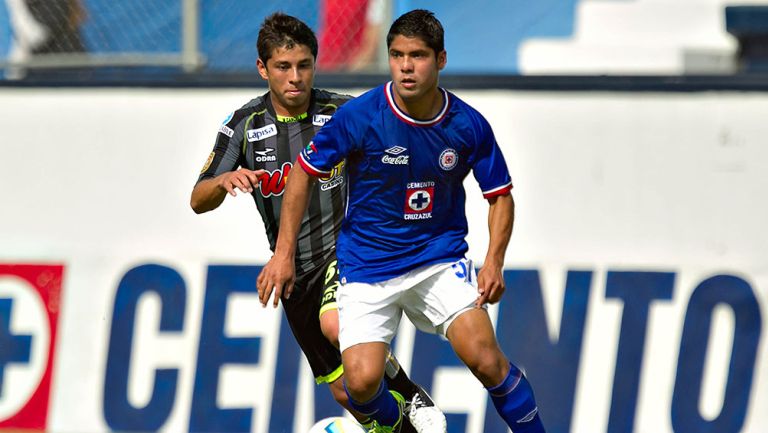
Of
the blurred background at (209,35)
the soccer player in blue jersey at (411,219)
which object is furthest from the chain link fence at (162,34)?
the soccer player in blue jersey at (411,219)

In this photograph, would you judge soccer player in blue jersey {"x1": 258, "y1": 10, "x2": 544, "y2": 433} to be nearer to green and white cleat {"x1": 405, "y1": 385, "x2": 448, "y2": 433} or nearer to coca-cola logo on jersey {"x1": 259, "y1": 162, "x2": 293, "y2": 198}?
green and white cleat {"x1": 405, "y1": 385, "x2": 448, "y2": 433}

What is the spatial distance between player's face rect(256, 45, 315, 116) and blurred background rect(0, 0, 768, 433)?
2001mm

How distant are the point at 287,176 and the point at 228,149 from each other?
308 mm

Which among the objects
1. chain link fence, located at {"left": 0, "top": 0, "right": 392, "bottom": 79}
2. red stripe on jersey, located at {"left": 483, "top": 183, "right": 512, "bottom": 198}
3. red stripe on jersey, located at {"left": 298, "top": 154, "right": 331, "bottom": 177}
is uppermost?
chain link fence, located at {"left": 0, "top": 0, "right": 392, "bottom": 79}

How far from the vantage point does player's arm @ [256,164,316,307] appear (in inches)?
245

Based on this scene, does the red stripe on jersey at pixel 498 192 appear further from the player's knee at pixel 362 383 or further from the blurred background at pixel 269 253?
the blurred background at pixel 269 253

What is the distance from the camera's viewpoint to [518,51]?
9516mm

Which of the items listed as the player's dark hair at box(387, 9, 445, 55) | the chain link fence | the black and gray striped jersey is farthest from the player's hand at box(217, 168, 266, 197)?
the chain link fence

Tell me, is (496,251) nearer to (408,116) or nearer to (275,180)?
(408,116)

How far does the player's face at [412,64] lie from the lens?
6121mm

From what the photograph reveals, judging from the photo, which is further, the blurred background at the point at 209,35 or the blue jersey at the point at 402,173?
the blurred background at the point at 209,35

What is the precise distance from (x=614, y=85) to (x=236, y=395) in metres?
2.96

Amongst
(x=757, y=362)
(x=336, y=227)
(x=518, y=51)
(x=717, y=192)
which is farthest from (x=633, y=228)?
(x=336, y=227)

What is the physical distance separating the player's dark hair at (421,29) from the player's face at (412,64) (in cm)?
2
